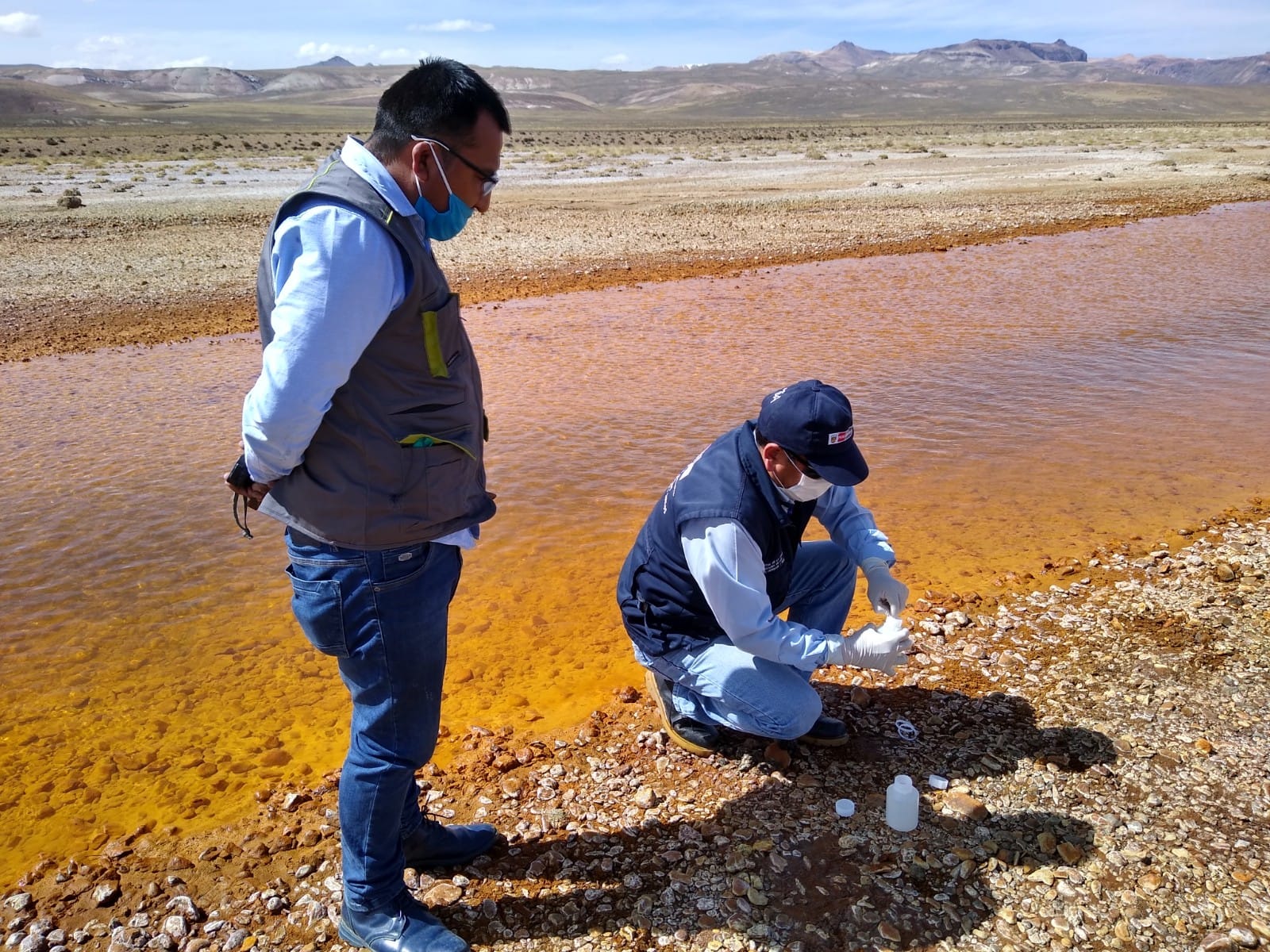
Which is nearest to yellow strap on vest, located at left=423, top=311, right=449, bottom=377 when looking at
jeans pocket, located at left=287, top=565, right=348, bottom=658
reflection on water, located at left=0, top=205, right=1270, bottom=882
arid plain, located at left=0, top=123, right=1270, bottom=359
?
jeans pocket, located at left=287, top=565, right=348, bottom=658

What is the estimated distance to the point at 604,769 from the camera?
3234mm

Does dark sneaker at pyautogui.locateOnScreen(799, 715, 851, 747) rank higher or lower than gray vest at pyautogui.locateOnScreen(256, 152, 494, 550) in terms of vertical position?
lower

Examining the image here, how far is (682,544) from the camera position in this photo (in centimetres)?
289

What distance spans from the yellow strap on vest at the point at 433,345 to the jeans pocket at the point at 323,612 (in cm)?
51

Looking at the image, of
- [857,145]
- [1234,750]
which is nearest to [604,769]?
[1234,750]

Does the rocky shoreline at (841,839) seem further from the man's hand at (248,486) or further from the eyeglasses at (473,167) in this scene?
the eyeglasses at (473,167)

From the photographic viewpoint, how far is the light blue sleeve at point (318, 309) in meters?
1.81

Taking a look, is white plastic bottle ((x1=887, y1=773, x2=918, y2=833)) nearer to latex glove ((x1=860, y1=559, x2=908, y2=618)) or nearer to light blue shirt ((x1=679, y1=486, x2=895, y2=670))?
light blue shirt ((x1=679, y1=486, x2=895, y2=670))

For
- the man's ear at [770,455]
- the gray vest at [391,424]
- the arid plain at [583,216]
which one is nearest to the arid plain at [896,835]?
the man's ear at [770,455]

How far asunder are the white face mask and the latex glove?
1.58 feet

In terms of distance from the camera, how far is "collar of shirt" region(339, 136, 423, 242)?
195 cm

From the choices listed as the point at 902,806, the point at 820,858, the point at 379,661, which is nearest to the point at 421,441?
the point at 379,661

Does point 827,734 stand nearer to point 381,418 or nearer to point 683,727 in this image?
point 683,727

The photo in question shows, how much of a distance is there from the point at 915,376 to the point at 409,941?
6819 mm
